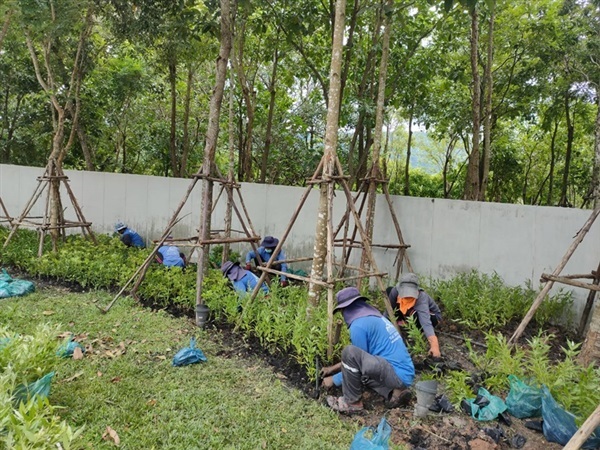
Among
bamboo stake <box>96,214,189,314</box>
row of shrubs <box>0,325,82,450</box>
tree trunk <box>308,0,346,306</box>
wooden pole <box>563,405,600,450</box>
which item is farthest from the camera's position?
bamboo stake <box>96,214,189,314</box>

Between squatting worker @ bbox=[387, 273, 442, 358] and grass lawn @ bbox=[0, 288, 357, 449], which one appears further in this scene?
squatting worker @ bbox=[387, 273, 442, 358]

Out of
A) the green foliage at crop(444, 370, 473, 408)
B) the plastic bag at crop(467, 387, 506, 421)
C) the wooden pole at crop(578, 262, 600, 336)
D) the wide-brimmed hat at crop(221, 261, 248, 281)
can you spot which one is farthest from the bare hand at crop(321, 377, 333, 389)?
the wooden pole at crop(578, 262, 600, 336)

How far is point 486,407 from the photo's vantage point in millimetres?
3490

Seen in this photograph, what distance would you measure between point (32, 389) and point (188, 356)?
1536mm

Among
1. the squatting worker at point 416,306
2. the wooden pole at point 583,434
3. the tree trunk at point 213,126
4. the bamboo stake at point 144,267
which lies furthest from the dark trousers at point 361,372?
Answer: the bamboo stake at point 144,267

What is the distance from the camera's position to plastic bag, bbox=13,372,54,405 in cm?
294

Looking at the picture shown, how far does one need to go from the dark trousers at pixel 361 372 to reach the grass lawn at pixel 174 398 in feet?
0.90

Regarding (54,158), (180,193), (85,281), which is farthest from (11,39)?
(85,281)

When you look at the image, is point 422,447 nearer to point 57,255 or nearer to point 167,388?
point 167,388

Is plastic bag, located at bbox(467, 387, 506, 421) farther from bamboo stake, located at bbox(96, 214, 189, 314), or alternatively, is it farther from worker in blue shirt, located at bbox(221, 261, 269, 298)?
bamboo stake, located at bbox(96, 214, 189, 314)

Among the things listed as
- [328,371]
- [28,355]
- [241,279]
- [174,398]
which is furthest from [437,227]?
[28,355]

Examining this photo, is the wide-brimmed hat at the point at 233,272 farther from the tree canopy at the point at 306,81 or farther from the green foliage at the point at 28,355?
the tree canopy at the point at 306,81

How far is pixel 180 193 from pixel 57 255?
3025mm

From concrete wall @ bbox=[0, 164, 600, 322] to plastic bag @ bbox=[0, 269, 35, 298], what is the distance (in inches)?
154
